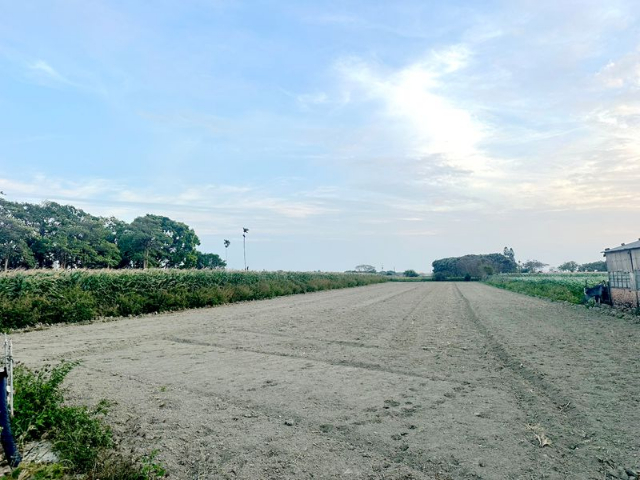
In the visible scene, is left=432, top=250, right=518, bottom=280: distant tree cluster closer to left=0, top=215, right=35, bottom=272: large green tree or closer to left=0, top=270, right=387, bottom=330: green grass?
left=0, top=270, right=387, bottom=330: green grass

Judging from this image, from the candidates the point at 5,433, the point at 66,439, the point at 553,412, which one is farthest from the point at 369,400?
the point at 5,433

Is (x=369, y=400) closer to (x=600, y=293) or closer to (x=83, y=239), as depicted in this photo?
(x=600, y=293)

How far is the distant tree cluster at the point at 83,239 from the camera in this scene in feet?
123

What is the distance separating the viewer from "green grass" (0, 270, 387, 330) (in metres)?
14.6

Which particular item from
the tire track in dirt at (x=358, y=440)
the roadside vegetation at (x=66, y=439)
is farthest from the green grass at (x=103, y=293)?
the tire track in dirt at (x=358, y=440)

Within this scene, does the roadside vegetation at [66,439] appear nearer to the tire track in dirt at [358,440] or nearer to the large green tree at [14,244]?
the tire track in dirt at [358,440]

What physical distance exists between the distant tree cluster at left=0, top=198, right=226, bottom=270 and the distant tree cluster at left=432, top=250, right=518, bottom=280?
209 feet

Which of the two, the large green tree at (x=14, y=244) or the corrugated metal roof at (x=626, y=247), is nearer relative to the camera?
the corrugated metal roof at (x=626, y=247)

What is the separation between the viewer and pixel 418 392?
6180 millimetres

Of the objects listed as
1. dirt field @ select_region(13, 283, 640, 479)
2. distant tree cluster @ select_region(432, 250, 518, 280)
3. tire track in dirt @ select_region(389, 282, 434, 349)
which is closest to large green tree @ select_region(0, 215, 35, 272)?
dirt field @ select_region(13, 283, 640, 479)

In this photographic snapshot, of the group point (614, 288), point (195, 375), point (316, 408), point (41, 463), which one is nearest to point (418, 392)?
point (316, 408)

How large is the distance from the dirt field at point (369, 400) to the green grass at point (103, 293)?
330cm

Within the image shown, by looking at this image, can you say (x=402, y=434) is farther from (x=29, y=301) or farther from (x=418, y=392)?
(x=29, y=301)

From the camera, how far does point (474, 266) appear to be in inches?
3912
